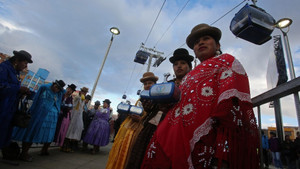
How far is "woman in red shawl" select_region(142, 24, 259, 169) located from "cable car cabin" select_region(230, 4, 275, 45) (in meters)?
3.09

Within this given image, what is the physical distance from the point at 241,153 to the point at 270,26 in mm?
3991

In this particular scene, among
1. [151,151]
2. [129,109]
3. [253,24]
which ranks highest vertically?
[253,24]

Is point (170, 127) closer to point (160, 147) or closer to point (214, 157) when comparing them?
point (160, 147)

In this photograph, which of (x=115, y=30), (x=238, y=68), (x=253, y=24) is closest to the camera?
(x=238, y=68)

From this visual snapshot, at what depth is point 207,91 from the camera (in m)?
0.94

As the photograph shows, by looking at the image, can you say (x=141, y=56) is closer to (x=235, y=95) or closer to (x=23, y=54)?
(x=23, y=54)

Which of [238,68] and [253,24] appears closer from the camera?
[238,68]

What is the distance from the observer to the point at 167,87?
100 cm

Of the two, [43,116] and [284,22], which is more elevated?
[284,22]

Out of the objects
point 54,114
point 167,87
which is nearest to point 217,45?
point 167,87

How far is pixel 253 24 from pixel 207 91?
131 inches

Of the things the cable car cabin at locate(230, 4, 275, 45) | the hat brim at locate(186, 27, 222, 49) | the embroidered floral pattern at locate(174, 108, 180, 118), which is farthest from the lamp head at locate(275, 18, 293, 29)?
the embroidered floral pattern at locate(174, 108, 180, 118)

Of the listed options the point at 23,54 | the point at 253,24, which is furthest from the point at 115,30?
the point at 253,24

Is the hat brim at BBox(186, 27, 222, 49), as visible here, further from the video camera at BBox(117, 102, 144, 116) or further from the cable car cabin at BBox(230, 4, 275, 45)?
the cable car cabin at BBox(230, 4, 275, 45)
